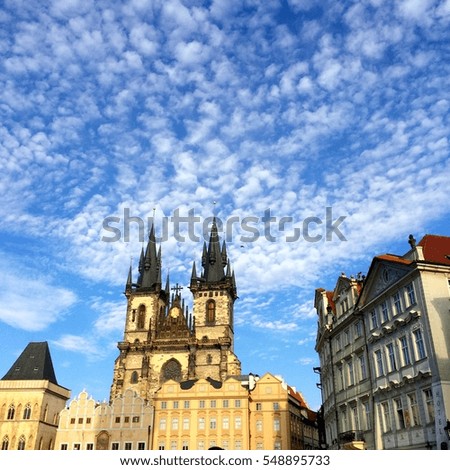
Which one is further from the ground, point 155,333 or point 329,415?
point 155,333

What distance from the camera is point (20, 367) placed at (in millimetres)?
69062

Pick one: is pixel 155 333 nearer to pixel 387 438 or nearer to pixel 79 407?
pixel 79 407

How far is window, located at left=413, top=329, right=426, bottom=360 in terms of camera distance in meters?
25.2

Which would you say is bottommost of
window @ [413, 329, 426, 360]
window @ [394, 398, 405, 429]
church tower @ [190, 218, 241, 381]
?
window @ [394, 398, 405, 429]

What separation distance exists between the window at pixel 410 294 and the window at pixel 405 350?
2056 mm

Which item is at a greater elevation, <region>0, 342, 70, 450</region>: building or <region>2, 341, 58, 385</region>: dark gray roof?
<region>2, 341, 58, 385</region>: dark gray roof

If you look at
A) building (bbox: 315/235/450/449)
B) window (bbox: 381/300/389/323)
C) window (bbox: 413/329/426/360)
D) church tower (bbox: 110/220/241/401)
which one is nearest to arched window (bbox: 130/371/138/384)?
church tower (bbox: 110/220/241/401)

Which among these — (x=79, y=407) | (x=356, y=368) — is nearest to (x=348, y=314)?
(x=356, y=368)

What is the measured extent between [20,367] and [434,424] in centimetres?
6012

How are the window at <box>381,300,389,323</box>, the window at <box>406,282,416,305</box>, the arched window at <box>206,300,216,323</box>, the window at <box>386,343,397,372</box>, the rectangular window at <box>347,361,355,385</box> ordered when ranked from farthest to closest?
the arched window at <box>206,300,216,323</box> → the rectangular window at <box>347,361,355,385</box> → the window at <box>381,300,389,323</box> → the window at <box>386,343,397,372</box> → the window at <box>406,282,416,305</box>

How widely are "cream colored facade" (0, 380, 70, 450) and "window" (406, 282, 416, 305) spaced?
5235cm

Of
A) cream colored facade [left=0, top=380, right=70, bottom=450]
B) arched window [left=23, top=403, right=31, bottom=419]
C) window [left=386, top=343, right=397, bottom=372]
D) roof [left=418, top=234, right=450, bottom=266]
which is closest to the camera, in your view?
roof [left=418, top=234, right=450, bottom=266]

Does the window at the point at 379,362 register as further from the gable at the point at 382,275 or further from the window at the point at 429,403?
the window at the point at 429,403
